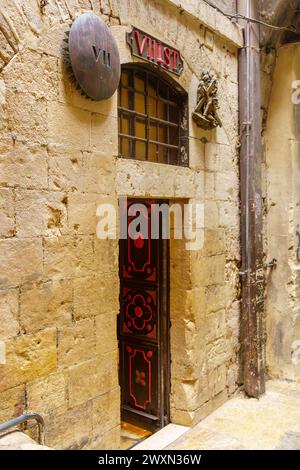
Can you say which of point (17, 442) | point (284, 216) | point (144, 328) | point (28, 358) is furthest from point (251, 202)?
point (17, 442)

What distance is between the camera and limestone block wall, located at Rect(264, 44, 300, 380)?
18.1ft

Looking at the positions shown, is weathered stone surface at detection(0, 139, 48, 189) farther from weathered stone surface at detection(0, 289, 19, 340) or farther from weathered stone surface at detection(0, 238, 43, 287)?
weathered stone surface at detection(0, 289, 19, 340)

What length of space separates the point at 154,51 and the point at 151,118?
1.84 feet

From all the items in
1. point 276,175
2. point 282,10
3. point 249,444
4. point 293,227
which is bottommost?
point 249,444

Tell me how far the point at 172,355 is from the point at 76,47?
2969 mm

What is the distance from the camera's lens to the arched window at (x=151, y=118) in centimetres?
387

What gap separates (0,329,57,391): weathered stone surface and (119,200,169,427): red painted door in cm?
171

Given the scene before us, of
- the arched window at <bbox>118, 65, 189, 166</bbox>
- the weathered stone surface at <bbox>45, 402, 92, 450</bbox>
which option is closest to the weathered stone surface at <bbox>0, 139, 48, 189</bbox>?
the arched window at <bbox>118, 65, 189, 166</bbox>

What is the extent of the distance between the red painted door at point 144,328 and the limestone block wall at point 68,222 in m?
0.18

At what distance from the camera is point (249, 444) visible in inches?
161

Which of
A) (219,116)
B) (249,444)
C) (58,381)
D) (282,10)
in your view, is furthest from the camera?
(282,10)
